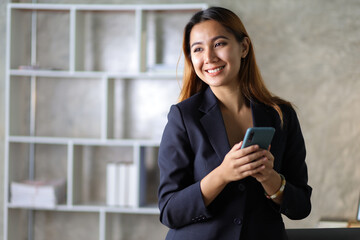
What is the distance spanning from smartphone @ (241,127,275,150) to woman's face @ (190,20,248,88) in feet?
0.86

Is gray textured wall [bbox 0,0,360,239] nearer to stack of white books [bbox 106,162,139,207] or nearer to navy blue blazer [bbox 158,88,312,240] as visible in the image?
stack of white books [bbox 106,162,139,207]

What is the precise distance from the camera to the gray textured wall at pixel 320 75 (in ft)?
12.3

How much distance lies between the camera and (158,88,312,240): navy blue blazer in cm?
132

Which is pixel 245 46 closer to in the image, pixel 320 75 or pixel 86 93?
pixel 320 75

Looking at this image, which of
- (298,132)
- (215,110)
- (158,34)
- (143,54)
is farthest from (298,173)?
(158,34)

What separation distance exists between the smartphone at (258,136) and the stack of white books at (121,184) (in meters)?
2.49

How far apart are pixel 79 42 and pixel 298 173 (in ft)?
9.05

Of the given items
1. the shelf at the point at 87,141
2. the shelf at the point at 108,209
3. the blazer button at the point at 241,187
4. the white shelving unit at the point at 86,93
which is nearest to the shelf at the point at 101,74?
the white shelving unit at the point at 86,93

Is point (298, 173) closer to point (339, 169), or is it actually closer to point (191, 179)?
point (191, 179)

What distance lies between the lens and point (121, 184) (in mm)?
3658

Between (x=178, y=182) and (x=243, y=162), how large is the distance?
0.23 m

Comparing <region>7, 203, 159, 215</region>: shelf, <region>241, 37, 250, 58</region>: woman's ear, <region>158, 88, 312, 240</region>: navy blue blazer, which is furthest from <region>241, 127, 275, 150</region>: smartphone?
<region>7, 203, 159, 215</region>: shelf

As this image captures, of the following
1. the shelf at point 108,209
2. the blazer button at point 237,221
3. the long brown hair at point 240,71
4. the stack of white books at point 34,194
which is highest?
the long brown hair at point 240,71

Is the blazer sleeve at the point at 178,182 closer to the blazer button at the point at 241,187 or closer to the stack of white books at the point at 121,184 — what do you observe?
the blazer button at the point at 241,187
